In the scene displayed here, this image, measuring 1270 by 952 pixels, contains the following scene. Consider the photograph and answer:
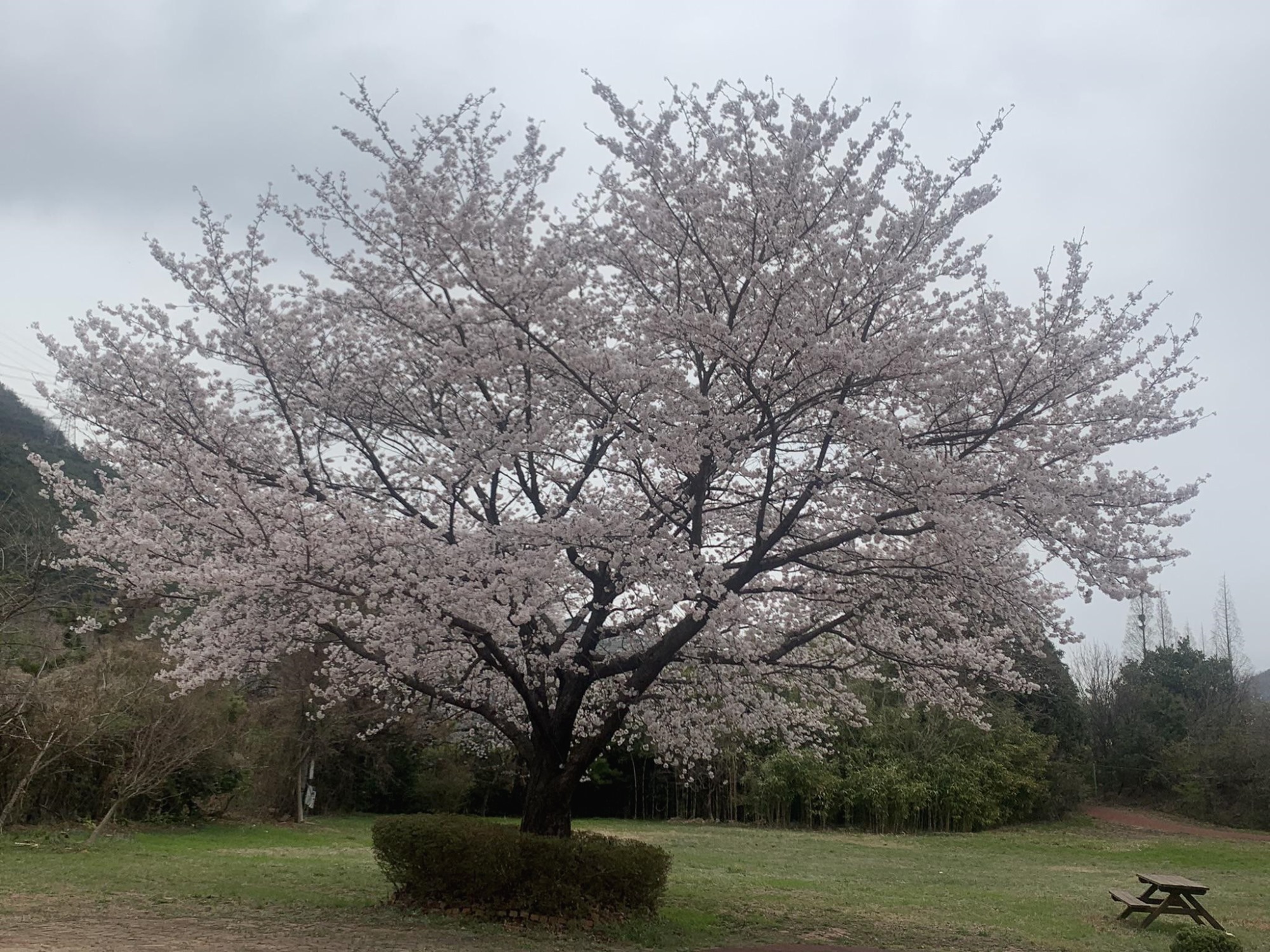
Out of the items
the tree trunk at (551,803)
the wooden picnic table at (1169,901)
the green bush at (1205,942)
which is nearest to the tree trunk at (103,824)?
the tree trunk at (551,803)

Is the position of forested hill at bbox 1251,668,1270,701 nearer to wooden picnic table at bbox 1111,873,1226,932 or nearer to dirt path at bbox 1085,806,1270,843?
dirt path at bbox 1085,806,1270,843

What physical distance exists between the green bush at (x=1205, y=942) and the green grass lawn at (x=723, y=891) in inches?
75.6

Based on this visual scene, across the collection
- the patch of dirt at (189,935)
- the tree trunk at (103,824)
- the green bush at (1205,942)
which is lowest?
the tree trunk at (103,824)

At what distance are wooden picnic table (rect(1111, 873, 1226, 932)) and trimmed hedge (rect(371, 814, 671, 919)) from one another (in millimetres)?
5414

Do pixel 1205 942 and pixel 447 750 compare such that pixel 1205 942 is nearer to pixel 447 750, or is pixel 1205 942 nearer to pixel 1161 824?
pixel 447 750

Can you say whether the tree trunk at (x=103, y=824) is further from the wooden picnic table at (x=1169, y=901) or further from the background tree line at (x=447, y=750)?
the wooden picnic table at (x=1169, y=901)

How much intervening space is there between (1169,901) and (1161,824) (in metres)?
19.6

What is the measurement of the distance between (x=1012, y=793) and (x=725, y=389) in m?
21.9

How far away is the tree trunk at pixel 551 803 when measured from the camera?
8.55m

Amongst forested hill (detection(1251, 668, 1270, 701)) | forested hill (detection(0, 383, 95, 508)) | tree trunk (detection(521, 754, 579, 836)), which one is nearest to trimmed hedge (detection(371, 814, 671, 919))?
tree trunk (detection(521, 754, 579, 836))

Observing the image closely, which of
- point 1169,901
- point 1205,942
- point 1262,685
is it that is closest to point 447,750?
point 1169,901

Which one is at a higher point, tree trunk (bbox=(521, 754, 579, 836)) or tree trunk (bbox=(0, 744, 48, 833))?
tree trunk (bbox=(521, 754, 579, 836))

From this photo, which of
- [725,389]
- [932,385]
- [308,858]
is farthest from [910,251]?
→ [308,858]

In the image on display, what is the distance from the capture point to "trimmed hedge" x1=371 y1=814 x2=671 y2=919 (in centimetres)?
775
